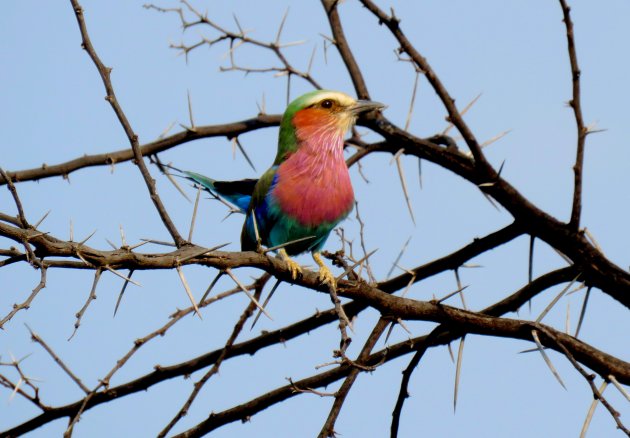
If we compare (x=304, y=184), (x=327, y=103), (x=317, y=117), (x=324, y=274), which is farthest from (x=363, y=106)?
(x=324, y=274)

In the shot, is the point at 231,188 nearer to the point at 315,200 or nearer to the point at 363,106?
the point at 315,200

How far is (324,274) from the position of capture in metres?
4.58

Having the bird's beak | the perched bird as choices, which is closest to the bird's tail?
the perched bird

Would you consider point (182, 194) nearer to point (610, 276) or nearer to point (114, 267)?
point (114, 267)

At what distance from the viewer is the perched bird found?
500cm

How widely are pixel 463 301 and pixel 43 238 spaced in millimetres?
2645

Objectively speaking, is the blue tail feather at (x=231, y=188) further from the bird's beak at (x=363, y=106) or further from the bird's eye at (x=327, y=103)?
the bird's beak at (x=363, y=106)

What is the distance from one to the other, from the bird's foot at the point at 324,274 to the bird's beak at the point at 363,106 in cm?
106

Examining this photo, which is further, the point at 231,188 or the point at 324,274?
the point at 231,188

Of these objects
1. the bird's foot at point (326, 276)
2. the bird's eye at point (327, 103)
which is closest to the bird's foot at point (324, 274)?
the bird's foot at point (326, 276)

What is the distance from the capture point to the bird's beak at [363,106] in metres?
5.67

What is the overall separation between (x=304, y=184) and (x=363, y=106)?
91 cm

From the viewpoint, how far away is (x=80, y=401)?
5070 millimetres

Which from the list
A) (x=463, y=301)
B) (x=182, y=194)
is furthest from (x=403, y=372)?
(x=182, y=194)
